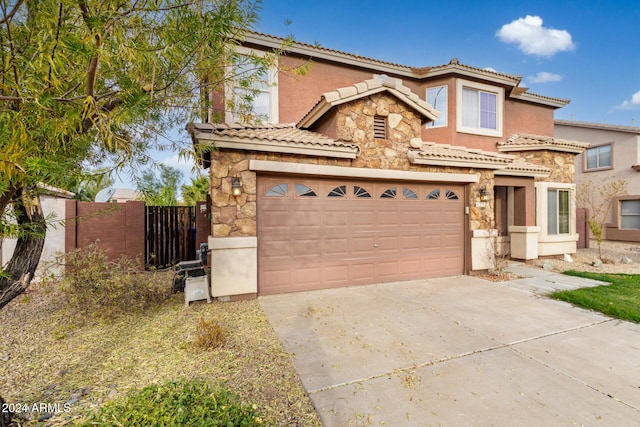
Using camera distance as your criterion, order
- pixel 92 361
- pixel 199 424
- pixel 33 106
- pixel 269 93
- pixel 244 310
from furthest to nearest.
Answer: pixel 269 93 < pixel 244 310 < pixel 92 361 < pixel 33 106 < pixel 199 424

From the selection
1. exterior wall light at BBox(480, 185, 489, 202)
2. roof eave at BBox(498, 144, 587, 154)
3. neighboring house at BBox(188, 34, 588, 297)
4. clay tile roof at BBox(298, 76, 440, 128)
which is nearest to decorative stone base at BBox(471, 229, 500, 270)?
neighboring house at BBox(188, 34, 588, 297)

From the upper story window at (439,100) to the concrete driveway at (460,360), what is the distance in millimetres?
7372

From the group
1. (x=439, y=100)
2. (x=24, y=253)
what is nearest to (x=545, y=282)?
(x=439, y=100)

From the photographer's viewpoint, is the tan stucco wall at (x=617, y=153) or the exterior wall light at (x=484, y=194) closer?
the exterior wall light at (x=484, y=194)

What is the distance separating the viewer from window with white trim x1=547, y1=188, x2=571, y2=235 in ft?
37.8

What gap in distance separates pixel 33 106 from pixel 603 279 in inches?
469

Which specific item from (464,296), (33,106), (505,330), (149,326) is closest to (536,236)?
(464,296)

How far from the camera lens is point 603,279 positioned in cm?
802

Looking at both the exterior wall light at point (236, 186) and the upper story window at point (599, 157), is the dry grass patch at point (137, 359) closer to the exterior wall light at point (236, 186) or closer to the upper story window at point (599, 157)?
the exterior wall light at point (236, 186)

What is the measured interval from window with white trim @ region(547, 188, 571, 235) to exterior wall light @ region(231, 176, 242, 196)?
473 inches

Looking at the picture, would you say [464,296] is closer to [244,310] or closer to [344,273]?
[344,273]

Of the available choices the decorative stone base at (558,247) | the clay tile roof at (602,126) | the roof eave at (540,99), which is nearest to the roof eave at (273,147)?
the decorative stone base at (558,247)

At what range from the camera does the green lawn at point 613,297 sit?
5.50 m

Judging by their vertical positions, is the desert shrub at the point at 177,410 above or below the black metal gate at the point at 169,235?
below
